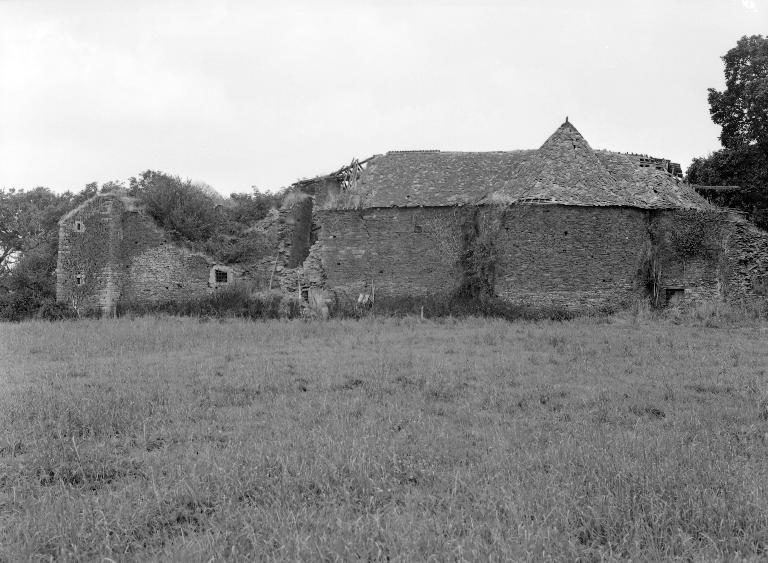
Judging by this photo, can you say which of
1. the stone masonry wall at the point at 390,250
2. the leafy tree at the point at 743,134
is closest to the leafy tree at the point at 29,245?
the stone masonry wall at the point at 390,250

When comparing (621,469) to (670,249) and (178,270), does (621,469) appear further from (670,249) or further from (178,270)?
(178,270)

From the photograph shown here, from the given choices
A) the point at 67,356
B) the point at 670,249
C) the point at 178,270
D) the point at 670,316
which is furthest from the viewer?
the point at 178,270

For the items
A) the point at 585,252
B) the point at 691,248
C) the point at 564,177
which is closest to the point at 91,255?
the point at 564,177

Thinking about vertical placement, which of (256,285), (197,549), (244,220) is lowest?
(197,549)

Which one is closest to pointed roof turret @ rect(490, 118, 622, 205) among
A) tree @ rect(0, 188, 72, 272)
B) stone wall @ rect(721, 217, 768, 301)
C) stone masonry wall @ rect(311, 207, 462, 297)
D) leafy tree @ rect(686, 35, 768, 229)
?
stone masonry wall @ rect(311, 207, 462, 297)

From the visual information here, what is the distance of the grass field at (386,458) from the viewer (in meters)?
4.00

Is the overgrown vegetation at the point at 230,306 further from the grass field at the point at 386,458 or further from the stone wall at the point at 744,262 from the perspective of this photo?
the stone wall at the point at 744,262

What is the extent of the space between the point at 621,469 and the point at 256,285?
22007 millimetres

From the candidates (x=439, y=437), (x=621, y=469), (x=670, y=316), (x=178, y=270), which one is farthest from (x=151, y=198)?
(x=621, y=469)

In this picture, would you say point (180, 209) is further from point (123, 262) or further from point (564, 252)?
point (564, 252)

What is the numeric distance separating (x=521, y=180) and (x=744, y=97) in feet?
43.2

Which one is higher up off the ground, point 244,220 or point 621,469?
point 244,220

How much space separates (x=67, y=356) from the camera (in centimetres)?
1220

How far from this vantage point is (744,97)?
27.0 metres
